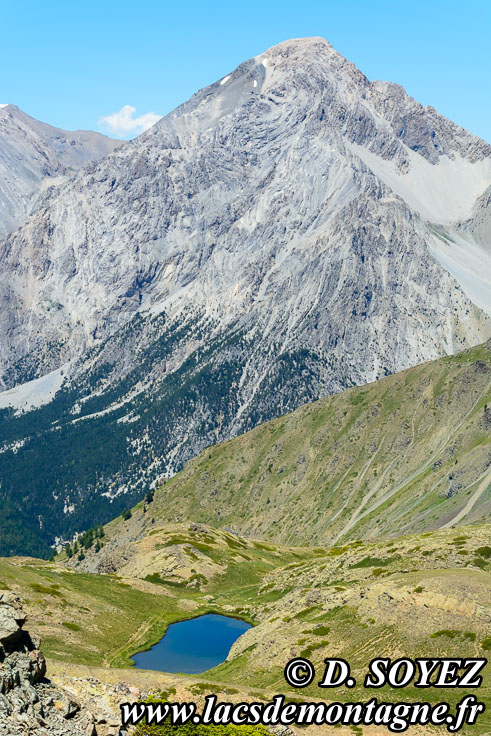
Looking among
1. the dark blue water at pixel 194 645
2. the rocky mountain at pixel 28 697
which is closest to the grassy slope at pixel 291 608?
the dark blue water at pixel 194 645

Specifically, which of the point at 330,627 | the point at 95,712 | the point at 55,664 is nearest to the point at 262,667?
the point at 330,627

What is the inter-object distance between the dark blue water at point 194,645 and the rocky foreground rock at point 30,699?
45.9 m

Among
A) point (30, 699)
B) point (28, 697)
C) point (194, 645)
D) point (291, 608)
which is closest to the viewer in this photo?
point (30, 699)

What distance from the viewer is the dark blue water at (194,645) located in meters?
101

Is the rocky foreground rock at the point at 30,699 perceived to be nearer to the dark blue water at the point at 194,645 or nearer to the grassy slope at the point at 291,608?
the grassy slope at the point at 291,608

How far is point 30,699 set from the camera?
48.1 m

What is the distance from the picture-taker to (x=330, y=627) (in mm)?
92125

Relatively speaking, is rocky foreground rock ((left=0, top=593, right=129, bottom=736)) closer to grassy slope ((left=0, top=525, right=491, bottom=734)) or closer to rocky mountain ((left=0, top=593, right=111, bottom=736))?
rocky mountain ((left=0, top=593, right=111, bottom=736))

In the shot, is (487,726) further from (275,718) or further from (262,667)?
(262,667)

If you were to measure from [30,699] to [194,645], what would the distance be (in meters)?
65.7

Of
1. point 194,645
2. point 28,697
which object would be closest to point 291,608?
point 194,645

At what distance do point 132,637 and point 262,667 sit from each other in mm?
30637

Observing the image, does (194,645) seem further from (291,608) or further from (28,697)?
(28,697)

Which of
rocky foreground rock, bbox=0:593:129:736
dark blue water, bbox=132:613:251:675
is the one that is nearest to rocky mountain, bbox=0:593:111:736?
rocky foreground rock, bbox=0:593:129:736
